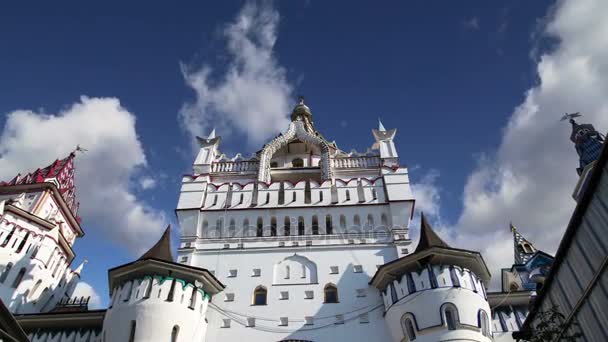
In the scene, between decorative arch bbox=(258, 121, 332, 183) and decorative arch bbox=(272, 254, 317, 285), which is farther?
decorative arch bbox=(258, 121, 332, 183)

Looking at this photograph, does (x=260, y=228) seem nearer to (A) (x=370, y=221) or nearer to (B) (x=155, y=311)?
(A) (x=370, y=221)

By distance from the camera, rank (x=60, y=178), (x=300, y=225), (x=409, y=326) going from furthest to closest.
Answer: (x=60, y=178) → (x=300, y=225) → (x=409, y=326)

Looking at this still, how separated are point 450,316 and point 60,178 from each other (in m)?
28.4

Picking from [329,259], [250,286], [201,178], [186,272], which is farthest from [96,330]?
[329,259]

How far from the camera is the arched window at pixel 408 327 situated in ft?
49.5

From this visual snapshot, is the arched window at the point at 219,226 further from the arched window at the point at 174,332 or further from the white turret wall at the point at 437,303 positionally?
the white turret wall at the point at 437,303

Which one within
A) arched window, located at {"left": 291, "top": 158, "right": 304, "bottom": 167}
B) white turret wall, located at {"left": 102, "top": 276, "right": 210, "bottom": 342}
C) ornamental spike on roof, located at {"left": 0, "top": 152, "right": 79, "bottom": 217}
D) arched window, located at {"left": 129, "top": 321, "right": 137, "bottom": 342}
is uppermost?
ornamental spike on roof, located at {"left": 0, "top": 152, "right": 79, "bottom": 217}

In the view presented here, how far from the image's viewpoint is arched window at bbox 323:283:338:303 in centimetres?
1750

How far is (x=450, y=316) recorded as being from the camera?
14938mm

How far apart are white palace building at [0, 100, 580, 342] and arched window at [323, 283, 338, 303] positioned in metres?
0.05

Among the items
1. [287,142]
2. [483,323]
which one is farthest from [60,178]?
[483,323]

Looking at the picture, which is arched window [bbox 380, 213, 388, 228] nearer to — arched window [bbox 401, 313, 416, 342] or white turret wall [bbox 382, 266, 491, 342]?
white turret wall [bbox 382, 266, 491, 342]

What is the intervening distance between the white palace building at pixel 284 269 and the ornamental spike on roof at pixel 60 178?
3.48m

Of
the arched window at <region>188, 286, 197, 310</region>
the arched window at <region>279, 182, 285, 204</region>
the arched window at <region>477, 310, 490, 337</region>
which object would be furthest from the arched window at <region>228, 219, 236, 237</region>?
the arched window at <region>477, 310, 490, 337</region>
